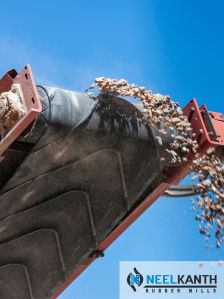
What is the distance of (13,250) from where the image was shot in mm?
4336

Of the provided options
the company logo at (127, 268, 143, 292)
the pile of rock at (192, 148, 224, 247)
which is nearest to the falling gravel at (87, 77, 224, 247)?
the pile of rock at (192, 148, 224, 247)

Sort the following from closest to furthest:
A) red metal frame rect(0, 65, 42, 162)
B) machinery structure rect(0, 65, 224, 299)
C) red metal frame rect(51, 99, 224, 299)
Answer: red metal frame rect(0, 65, 42, 162)
machinery structure rect(0, 65, 224, 299)
red metal frame rect(51, 99, 224, 299)

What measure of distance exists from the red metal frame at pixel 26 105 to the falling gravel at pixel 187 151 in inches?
30.0

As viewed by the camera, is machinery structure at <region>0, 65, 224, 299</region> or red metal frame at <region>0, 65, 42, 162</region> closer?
red metal frame at <region>0, 65, 42, 162</region>

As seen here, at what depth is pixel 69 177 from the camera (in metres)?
3.79

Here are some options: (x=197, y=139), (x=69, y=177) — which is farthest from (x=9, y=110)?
(x=197, y=139)

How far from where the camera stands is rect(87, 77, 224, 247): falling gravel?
3.66 meters

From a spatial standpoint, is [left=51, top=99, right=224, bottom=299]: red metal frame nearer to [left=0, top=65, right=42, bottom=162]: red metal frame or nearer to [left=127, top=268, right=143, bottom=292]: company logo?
[left=0, top=65, right=42, bottom=162]: red metal frame

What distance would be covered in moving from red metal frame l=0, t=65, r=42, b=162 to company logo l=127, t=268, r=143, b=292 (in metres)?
5.90

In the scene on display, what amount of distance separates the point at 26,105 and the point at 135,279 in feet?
20.5

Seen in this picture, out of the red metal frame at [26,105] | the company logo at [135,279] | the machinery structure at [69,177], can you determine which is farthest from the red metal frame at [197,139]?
the company logo at [135,279]

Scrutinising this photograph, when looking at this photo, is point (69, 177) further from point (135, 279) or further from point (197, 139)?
point (135, 279)

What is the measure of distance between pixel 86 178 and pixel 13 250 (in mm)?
1011

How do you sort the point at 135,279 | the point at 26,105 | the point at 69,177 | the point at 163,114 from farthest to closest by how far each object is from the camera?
the point at 135,279, the point at 69,177, the point at 163,114, the point at 26,105
